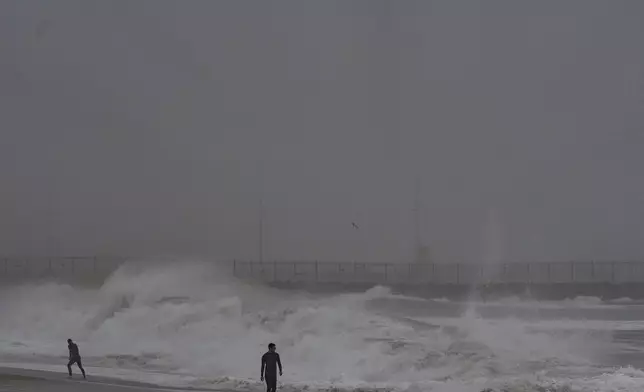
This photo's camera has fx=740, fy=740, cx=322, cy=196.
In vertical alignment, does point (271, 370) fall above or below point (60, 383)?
above

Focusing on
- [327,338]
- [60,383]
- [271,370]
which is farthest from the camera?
[327,338]

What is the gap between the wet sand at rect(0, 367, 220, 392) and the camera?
53.1ft

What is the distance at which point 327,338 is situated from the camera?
82.0ft

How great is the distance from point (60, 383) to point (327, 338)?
9.94 meters

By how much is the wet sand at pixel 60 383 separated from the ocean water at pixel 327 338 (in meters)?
0.88

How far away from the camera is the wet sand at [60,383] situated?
1619cm

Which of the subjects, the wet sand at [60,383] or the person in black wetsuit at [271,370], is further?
the wet sand at [60,383]

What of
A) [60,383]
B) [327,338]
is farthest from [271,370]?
[327,338]

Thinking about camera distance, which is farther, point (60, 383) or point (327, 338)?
point (327, 338)

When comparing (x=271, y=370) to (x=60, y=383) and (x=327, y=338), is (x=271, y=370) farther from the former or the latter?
(x=327, y=338)

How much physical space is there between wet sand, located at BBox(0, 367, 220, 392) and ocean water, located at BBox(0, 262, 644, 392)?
0.88 meters

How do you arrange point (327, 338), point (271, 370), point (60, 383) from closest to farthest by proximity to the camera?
1. point (271, 370)
2. point (60, 383)
3. point (327, 338)

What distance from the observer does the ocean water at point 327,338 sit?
18.2m

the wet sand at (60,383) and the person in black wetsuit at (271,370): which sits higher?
the person in black wetsuit at (271,370)
